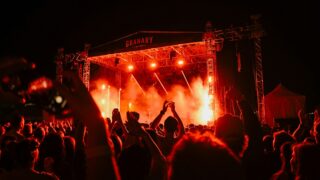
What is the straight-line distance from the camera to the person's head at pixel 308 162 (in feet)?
7.25

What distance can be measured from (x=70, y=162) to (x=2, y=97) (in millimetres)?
1941

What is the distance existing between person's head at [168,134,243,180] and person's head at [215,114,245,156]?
0.96 metres

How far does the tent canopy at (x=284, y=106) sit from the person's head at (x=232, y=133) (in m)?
10.9

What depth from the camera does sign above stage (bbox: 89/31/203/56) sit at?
522 inches

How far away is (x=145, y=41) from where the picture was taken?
14.2 m

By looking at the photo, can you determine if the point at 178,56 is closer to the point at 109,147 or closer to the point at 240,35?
the point at 240,35

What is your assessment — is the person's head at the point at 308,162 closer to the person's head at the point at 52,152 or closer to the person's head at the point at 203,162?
the person's head at the point at 203,162

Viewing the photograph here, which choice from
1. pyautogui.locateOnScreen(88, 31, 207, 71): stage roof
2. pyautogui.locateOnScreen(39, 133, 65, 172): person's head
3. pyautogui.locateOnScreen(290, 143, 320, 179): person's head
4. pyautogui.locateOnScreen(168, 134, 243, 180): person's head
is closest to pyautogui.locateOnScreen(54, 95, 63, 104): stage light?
pyautogui.locateOnScreen(168, 134, 243, 180): person's head

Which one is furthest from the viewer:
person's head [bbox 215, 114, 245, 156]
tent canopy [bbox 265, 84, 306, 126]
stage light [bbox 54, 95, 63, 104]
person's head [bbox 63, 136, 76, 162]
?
tent canopy [bbox 265, 84, 306, 126]

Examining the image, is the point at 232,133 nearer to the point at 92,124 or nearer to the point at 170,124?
the point at 92,124

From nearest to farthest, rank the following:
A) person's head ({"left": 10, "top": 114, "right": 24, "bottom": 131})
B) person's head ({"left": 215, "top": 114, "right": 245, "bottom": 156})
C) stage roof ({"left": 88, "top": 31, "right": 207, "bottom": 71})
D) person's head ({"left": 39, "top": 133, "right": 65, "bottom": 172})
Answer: person's head ({"left": 215, "top": 114, "right": 245, "bottom": 156})
person's head ({"left": 39, "top": 133, "right": 65, "bottom": 172})
person's head ({"left": 10, "top": 114, "right": 24, "bottom": 131})
stage roof ({"left": 88, "top": 31, "right": 207, "bottom": 71})

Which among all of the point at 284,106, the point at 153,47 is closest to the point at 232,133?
the point at 284,106

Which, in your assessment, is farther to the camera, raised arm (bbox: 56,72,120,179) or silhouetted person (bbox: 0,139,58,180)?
silhouetted person (bbox: 0,139,58,180)

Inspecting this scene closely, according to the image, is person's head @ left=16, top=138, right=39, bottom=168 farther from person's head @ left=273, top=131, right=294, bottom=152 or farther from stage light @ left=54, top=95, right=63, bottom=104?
person's head @ left=273, top=131, right=294, bottom=152
